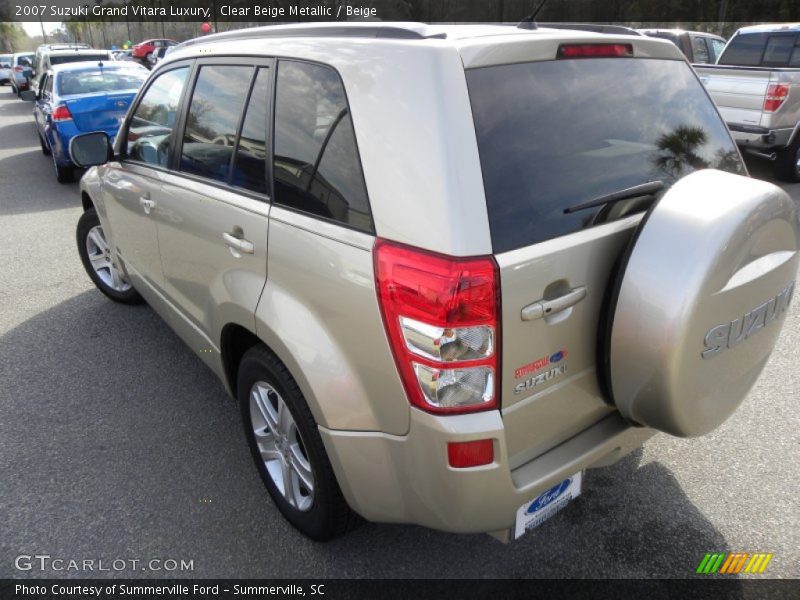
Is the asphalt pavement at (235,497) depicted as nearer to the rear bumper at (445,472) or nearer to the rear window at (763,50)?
the rear bumper at (445,472)

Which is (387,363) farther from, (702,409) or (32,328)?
(32,328)

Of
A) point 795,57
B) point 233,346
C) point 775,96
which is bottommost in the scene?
point 233,346

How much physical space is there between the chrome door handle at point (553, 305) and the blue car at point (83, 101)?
27.1 ft

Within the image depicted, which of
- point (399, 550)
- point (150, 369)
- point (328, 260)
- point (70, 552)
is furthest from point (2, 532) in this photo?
→ point (328, 260)

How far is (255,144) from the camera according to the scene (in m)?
2.36

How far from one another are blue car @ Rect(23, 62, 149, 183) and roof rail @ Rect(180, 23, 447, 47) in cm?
680

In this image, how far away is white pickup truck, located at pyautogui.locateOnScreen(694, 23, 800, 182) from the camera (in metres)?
7.59

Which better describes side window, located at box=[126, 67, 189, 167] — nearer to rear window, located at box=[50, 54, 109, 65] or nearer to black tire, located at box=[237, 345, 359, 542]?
black tire, located at box=[237, 345, 359, 542]

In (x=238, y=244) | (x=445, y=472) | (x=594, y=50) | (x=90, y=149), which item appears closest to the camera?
(x=445, y=472)

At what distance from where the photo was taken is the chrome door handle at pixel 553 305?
5.63 ft

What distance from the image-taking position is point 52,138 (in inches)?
363

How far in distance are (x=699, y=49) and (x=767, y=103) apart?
5074mm

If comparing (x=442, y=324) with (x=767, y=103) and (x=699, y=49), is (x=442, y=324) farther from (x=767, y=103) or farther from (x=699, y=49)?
(x=699, y=49)

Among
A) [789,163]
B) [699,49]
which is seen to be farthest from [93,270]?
[699,49]
